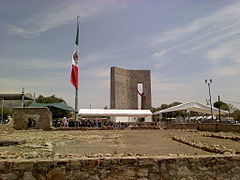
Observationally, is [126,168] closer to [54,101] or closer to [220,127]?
[220,127]

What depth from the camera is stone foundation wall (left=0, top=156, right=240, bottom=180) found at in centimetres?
421

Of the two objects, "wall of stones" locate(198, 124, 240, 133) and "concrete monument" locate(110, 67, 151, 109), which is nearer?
"wall of stones" locate(198, 124, 240, 133)

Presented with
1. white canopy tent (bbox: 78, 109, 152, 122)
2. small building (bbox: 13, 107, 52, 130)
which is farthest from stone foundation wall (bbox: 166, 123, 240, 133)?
small building (bbox: 13, 107, 52, 130)

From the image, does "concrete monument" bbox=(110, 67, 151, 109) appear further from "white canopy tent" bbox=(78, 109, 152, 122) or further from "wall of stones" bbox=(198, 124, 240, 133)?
"wall of stones" bbox=(198, 124, 240, 133)

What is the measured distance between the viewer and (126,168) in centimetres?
440

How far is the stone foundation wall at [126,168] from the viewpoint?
4207mm

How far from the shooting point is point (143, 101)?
45844 millimetres

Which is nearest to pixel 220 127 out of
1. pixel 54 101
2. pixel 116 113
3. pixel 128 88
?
pixel 116 113

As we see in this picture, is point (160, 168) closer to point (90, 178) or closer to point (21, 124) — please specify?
point (90, 178)

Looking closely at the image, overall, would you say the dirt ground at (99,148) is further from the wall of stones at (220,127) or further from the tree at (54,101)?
the tree at (54,101)

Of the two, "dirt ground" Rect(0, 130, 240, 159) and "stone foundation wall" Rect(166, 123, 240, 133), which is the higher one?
"stone foundation wall" Rect(166, 123, 240, 133)

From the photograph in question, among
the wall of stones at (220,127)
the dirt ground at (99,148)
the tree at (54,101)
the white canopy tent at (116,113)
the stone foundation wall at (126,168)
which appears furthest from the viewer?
the tree at (54,101)

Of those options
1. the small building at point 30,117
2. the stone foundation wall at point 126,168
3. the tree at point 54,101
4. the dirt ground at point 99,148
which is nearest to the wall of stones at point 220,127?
the dirt ground at point 99,148

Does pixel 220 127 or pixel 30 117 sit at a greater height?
pixel 30 117
